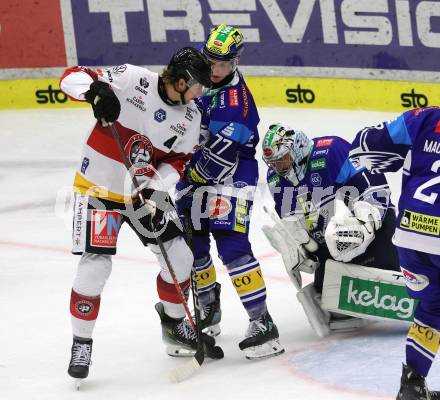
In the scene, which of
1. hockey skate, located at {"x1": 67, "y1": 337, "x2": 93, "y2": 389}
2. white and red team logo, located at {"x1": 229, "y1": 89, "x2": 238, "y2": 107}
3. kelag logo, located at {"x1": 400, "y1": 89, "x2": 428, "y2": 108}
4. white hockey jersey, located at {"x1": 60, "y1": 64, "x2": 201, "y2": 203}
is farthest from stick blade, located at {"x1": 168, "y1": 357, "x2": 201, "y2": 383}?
kelag logo, located at {"x1": 400, "y1": 89, "x2": 428, "y2": 108}

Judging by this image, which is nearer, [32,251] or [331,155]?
[331,155]

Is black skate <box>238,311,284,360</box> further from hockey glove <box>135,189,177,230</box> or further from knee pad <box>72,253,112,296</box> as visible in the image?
knee pad <box>72,253,112,296</box>

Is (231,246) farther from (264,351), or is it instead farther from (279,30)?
(279,30)

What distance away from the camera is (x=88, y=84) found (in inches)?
154

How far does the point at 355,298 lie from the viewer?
439 centimetres

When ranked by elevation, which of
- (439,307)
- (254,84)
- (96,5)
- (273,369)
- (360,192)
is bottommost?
(273,369)

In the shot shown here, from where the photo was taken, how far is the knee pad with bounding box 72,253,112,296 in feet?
13.1

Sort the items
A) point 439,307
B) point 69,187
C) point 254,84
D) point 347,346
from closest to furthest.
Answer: point 439,307 < point 347,346 < point 69,187 < point 254,84

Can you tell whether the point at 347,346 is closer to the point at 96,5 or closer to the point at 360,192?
the point at 360,192

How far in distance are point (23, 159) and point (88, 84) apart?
4203mm

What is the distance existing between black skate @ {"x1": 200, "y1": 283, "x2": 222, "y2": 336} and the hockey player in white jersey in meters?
0.46

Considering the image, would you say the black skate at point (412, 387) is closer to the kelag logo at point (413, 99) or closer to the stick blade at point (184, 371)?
the stick blade at point (184, 371)

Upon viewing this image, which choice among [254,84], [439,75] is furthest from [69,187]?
[439,75]

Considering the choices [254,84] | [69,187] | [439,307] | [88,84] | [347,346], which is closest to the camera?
[439,307]
